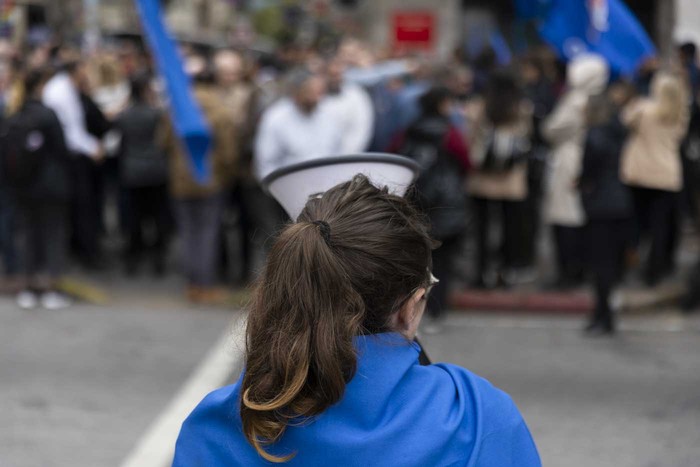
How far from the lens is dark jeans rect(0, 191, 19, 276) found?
381 inches

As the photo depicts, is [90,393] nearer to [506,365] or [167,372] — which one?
[167,372]

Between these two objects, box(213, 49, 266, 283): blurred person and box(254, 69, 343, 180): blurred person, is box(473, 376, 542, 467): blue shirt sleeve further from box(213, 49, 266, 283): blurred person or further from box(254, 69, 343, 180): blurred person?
box(213, 49, 266, 283): blurred person

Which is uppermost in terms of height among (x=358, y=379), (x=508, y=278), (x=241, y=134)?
(x=358, y=379)

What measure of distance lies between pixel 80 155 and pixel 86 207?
1.75ft

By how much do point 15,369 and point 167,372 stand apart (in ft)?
3.32

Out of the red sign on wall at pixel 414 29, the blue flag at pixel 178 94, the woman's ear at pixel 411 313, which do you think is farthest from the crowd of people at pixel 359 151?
the red sign on wall at pixel 414 29

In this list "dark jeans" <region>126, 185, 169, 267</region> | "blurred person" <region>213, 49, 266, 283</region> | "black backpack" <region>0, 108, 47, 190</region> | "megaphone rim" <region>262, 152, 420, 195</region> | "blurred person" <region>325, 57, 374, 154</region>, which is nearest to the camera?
"megaphone rim" <region>262, 152, 420, 195</region>

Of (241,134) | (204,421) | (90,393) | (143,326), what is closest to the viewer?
(204,421)

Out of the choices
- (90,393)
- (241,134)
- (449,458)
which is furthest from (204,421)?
(241,134)

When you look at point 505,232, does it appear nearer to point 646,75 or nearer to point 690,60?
point 646,75

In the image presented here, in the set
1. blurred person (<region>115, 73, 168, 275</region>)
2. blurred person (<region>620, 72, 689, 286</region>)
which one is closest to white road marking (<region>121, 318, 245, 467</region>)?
blurred person (<region>115, 73, 168, 275</region>)

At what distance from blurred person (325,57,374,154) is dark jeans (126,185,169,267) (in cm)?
187

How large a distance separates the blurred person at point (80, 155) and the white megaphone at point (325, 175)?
705cm

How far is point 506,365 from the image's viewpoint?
744 cm
